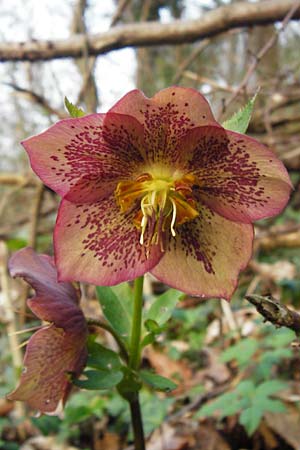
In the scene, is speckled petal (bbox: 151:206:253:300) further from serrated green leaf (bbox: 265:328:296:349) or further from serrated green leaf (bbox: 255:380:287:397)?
serrated green leaf (bbox: 265:328:296:349)

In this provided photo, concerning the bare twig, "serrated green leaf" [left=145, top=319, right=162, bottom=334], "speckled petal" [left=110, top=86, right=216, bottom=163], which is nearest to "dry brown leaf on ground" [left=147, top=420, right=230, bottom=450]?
"serrated green leaf" [left=145, top=319, right=162, bottom=334]

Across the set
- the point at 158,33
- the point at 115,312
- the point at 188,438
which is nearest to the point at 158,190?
the point at 115,312

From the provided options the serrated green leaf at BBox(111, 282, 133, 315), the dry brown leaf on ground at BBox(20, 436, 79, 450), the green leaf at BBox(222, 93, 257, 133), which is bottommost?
the dry brown leaf on ground at BBox(20, 436, 79, 450)

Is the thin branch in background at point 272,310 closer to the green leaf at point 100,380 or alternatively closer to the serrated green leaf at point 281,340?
the green leaf at point 100,380

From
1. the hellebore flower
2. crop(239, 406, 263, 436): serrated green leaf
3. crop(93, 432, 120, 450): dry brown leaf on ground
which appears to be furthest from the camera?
crop(93, 432, 120, 450): dry brown leaf on ground

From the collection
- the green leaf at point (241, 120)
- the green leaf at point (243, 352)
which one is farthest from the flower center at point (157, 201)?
the green leaf at point (243, 352)

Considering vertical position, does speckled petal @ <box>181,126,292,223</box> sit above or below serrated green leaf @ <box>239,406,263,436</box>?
above
